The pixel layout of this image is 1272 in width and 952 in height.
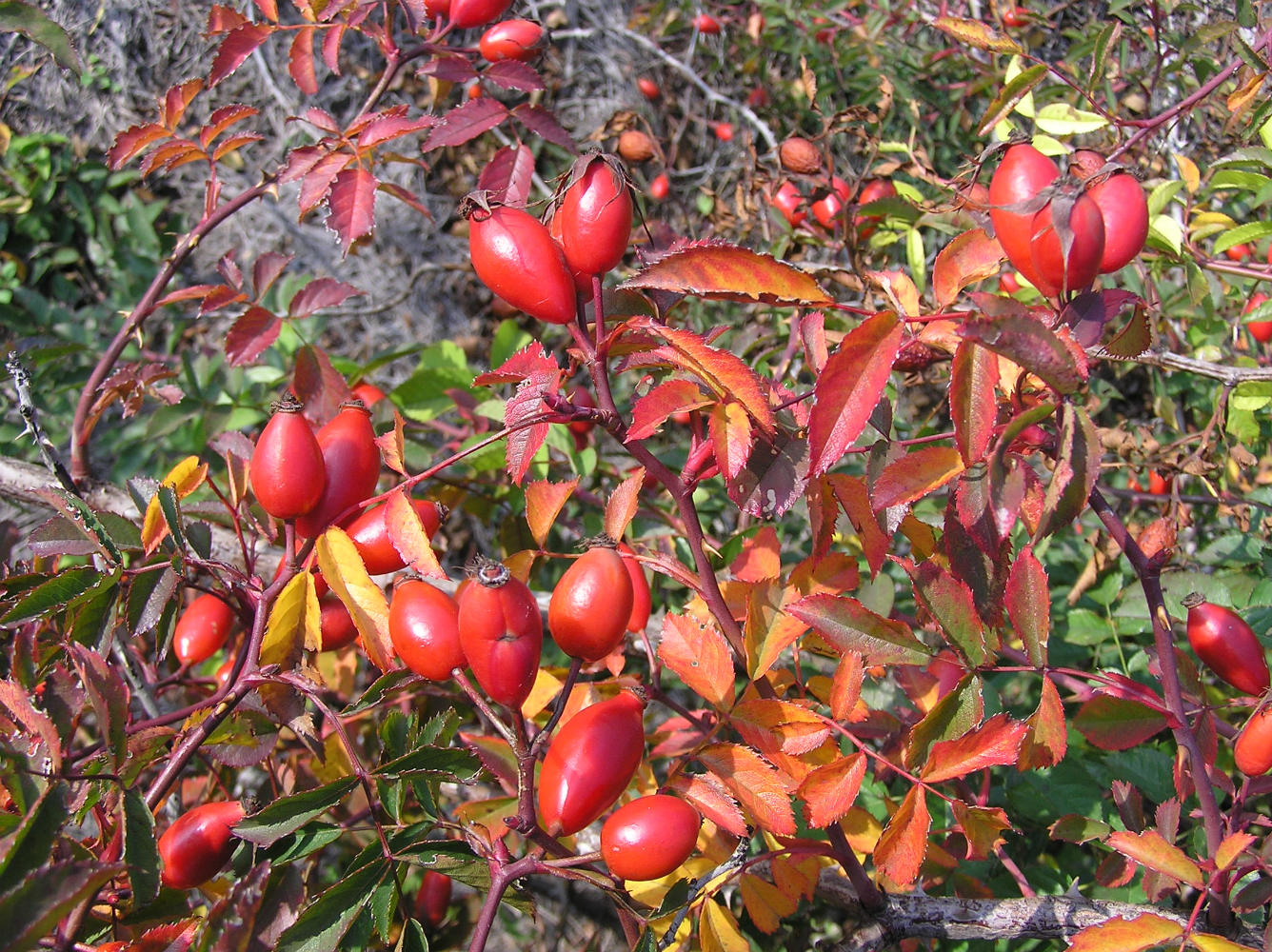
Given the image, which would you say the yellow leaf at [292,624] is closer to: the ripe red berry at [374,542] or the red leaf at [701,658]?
the ripe red berry at [374,542]

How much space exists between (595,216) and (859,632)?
439 mm

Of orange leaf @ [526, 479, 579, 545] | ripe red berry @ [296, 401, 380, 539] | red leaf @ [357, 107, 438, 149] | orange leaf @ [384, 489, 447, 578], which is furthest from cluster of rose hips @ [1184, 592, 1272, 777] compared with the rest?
red leaf @ [357, 107, 438, 149]

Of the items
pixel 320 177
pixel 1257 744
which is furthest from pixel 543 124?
pixel 1257 744

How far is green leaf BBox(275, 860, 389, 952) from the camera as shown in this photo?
0.71m

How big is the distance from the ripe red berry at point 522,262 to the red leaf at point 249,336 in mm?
726

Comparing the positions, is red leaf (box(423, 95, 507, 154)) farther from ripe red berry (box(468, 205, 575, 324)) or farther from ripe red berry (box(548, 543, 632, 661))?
ripe red berry (box(548, 543, 632, 661))

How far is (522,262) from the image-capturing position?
28.0 inches

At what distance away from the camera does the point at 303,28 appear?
131cm

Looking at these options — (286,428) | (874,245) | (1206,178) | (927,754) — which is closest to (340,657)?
(286,428)

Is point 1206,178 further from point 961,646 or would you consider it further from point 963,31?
point 961,646

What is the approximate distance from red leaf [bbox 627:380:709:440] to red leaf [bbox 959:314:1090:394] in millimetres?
231

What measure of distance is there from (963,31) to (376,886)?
1358 mm

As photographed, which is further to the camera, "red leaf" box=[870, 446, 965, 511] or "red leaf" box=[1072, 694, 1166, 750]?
"red leaf" box=[1072, 694, 1166, 750]

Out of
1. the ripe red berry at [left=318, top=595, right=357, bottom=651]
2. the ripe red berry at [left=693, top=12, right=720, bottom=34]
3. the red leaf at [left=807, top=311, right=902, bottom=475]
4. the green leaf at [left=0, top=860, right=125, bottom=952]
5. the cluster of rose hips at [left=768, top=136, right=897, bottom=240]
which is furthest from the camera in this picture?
the ripe red berry at [left=693, top=12, right=720, bottom=34]
